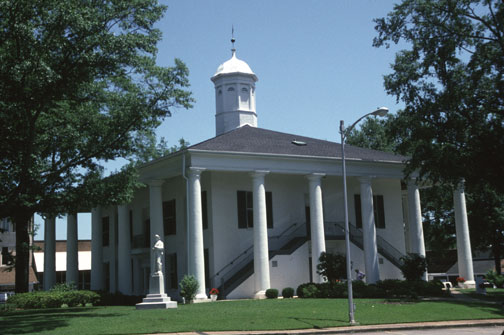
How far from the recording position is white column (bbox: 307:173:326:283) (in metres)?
33.0

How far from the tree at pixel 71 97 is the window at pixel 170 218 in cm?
988

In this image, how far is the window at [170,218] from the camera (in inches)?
1437

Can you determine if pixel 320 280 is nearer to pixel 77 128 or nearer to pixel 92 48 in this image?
pixel 77 128

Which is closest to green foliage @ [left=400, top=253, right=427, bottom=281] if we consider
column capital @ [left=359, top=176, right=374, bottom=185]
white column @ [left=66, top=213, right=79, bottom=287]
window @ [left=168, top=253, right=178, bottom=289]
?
column capital @ [left=359, top=176, right=374, bottom=185]

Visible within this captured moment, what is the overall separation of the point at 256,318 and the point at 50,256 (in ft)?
86.6

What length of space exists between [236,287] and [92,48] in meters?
15.9

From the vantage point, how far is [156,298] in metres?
25.6

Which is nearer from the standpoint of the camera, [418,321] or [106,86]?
[418,321]

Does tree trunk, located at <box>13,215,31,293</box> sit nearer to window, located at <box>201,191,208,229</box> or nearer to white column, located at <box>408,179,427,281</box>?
window, located at <box>201,191,208,229</box>

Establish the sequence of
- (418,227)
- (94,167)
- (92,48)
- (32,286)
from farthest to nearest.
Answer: (32,286) < (418,227) < (94,167) < (92,48)

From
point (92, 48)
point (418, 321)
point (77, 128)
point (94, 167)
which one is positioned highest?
point (92, 48)

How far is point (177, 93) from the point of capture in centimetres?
2458

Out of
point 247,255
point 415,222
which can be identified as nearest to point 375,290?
point 247,255

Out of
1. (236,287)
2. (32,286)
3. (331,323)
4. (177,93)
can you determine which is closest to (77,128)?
(177,93)
